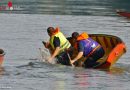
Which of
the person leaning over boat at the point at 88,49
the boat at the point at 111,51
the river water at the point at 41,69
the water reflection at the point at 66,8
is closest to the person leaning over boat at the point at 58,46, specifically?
the river water at the point at 41,69

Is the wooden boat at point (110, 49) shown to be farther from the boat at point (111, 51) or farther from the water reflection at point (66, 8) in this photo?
the water reflection at point (66, 8)

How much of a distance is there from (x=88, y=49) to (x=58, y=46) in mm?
1244

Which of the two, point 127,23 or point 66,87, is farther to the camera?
point 127,23

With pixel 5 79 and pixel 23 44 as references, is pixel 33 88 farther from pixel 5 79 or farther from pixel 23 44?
pixel 23 44

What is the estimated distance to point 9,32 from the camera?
5044 centimetres

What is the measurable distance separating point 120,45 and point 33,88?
7125 mm

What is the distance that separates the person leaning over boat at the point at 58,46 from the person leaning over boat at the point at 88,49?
1.64 feet

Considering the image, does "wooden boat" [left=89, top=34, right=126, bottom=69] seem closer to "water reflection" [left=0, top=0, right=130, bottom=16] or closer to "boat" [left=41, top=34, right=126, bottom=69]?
"boat" [left=41, top=34, right=126, bottom=69]

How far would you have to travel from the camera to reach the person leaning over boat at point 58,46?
30969 millimetres

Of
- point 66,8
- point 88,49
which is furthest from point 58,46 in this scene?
point 66,8

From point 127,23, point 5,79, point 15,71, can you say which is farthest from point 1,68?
point 127,23

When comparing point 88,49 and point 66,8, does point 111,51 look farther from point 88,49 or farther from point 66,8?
point 66,8

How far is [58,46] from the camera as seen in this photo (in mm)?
31078

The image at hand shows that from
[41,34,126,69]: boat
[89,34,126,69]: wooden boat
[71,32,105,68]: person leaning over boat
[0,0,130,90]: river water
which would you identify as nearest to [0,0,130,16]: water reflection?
[0,0,130,90]: river water
